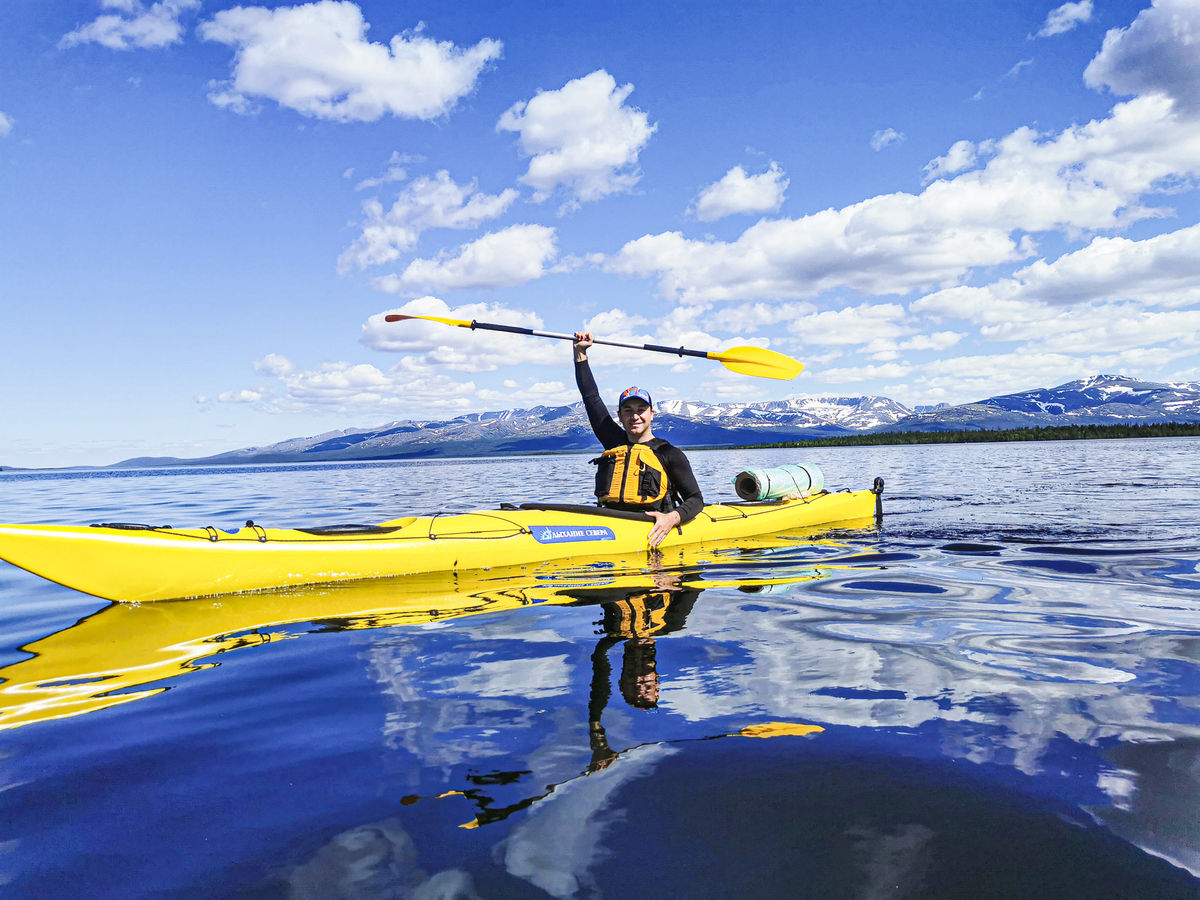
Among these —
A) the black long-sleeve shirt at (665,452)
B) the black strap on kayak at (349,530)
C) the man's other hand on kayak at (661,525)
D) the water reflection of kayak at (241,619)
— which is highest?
the black long-sleeve shirt at (665,452)

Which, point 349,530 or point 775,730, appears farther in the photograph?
point 349,530

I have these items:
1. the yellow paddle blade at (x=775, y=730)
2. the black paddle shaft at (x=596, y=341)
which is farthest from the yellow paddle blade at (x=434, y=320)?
the yellow paddle blade at (x=775, y=730)

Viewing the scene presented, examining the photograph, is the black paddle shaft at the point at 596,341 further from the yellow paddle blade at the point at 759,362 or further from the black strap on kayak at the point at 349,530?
the black strap on kayak at the point at 349,530

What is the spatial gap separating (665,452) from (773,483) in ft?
12.1

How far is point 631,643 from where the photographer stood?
5207mm

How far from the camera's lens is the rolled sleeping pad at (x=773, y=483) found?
39.9 feet

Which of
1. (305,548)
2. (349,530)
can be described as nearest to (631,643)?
(305,548)

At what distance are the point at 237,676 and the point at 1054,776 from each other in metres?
4.65

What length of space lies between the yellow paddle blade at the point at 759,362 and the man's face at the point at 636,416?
153 inches

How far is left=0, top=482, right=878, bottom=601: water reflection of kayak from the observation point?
648 cm

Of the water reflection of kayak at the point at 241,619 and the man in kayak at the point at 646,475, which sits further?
the man in kayak at the point at 646,475

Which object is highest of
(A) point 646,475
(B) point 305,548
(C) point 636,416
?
(C) point 636,416

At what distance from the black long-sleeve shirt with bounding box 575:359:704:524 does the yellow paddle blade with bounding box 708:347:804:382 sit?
3106 millimetres

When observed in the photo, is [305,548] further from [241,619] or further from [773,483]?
[773,483]
